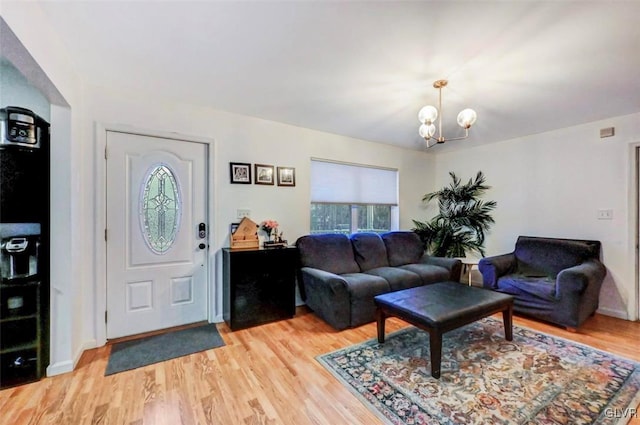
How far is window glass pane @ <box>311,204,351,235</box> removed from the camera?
391 cm

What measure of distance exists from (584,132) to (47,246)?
5.69 m

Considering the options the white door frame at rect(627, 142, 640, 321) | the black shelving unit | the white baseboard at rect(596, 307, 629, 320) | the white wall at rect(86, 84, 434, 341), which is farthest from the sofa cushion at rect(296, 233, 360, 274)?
the white door frame at rect(627, 142, 640, 321)

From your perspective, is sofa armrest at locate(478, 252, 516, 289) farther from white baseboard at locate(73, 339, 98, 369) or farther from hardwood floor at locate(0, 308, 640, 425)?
white baseboard at locate(73, 339, 98, 369)

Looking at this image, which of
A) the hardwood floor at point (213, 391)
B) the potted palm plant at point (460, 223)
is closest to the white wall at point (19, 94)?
the hardwood floor at point (213, 391)

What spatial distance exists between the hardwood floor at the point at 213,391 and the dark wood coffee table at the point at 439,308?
0.61 meters

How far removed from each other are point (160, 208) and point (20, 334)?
1.36 metres

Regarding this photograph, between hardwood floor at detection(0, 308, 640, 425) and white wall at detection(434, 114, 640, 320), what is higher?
white wall at detection(434, 114, 640, 320)

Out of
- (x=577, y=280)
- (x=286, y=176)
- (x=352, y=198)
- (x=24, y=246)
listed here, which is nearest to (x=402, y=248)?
(x=352, y=198)

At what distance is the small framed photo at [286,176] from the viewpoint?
3488mm

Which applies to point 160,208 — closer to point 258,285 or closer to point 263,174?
point 263,174

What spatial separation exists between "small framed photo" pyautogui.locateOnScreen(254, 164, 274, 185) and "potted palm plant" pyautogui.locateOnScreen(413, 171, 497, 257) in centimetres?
275

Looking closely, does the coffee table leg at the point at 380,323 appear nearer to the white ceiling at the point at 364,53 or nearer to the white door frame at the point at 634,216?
the white ceiling at the point at 364,53

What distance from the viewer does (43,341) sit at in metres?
1.99

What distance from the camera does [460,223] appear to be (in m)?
4.47
